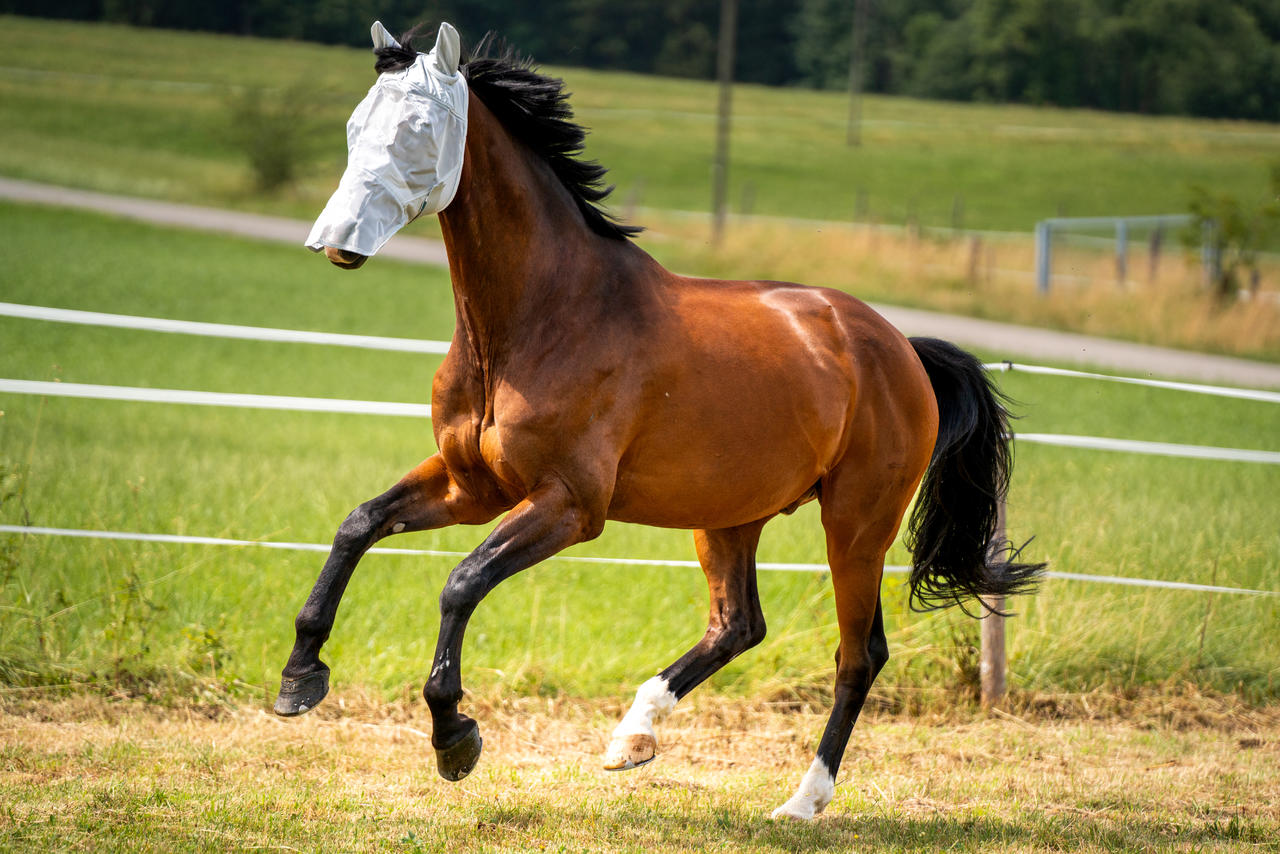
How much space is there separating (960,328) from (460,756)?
1663 centimetres

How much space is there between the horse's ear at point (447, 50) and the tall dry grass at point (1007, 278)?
15.3 metres

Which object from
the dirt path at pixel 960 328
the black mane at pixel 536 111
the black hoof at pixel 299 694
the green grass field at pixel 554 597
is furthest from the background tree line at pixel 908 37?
the black hoof at pixel 299 694

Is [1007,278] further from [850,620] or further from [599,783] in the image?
[599,783]

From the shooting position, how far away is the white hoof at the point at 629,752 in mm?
3787

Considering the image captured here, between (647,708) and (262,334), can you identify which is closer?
(647,708)

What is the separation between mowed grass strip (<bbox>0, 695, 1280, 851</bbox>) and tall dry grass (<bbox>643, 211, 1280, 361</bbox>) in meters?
12.9

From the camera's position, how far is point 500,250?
139 inches

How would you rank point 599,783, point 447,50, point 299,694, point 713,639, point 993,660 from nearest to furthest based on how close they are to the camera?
point 447,50, point 299,694, point 713,639, point 599,783, point 993,660

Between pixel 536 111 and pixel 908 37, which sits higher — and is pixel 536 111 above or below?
below

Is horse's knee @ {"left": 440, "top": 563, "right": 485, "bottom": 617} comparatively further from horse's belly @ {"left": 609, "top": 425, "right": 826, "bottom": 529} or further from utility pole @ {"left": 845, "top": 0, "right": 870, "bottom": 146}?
utility pole @ {"left": 845, "top": 0, "right": 870, "bottom": 146}

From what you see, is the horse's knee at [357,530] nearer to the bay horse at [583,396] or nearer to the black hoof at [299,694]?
the bay horse at [583,396]

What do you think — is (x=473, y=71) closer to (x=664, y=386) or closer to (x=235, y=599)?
(x=664, y=386)

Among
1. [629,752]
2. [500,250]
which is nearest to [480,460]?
A: [500,250]

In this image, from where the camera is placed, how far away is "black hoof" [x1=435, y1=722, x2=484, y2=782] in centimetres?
346
